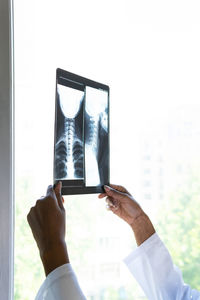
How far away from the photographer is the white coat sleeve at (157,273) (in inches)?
48.9

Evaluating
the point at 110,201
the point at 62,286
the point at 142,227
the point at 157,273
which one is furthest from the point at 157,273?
the point at 62,286

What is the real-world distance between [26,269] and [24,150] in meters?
0.39

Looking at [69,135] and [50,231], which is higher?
[69,135]

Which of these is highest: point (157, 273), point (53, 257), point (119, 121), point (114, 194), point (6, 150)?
point (119, 121)

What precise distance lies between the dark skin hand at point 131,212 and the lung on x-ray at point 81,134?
8cm

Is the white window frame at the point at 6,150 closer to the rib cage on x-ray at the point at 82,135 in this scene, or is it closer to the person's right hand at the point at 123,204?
the rib cage on x-ray at the point at 82,135

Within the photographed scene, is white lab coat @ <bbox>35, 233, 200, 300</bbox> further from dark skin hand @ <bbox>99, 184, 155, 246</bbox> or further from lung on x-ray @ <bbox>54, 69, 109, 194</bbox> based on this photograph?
lung on x-ray @ <bbox>54, 69, 109, 194</bbox>

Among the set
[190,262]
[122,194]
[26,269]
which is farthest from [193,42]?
[26,269]

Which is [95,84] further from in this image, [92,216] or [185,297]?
[185,297]

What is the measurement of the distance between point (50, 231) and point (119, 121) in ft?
2.30

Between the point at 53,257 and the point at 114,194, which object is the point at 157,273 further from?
the point at 53,257

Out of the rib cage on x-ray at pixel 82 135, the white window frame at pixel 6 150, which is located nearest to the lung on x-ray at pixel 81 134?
the rib cage on x-ray at pixel 82 135

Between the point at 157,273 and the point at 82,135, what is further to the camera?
the point at 157,273

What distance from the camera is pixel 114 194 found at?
4.18 ft
